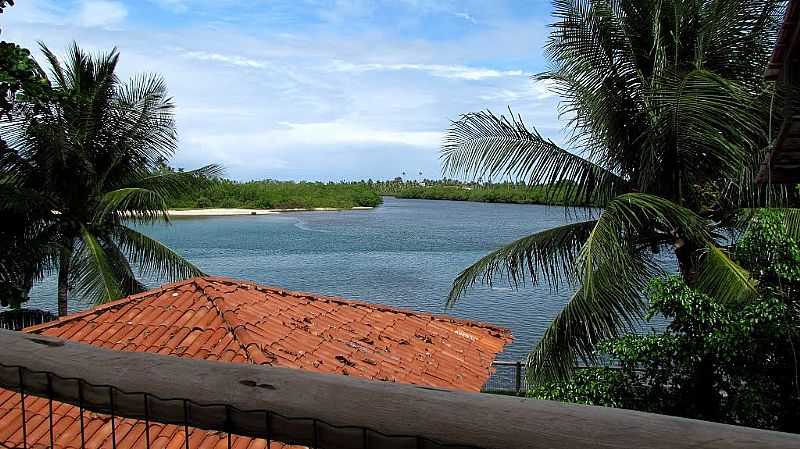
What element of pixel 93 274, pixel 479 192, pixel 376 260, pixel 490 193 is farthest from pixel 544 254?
pixel 376 260

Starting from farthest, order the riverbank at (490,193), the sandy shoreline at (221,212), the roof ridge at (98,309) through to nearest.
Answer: the sandy shoreline at (221,212)
the riverbank at (490,193)
the roof ridge at (98,309)

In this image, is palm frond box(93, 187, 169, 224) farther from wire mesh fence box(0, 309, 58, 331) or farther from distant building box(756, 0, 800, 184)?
distant building box(756, 0, 800, 184)

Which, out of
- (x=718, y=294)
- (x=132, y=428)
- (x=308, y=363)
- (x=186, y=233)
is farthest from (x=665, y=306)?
(x=186, y=233)

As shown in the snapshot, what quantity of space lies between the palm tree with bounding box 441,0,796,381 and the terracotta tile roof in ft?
4.43

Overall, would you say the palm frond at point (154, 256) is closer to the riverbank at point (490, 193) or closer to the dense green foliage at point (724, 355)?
the riverbank at point (490, 193)

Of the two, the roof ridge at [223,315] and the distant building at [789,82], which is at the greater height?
the distant building at [789,82]

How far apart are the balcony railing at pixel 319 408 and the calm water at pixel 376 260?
12797 millimetres

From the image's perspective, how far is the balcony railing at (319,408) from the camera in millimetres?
1354

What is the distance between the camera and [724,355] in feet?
22.1

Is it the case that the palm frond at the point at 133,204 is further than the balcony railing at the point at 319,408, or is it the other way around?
the palm frond at the point at 133,204

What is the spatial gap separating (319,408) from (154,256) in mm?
12688

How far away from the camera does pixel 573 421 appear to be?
4.54ft

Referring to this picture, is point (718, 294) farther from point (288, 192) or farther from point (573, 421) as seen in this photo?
point (288, 192)

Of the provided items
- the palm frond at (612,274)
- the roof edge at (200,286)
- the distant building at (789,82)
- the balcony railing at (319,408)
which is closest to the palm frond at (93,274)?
the roof edge at (200,286)
